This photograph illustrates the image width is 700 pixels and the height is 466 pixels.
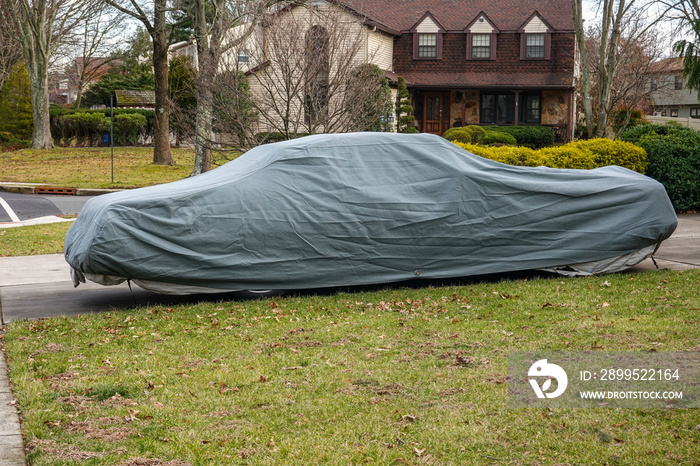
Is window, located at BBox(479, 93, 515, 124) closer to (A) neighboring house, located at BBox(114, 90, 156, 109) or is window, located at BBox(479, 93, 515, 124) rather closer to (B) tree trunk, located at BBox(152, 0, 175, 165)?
(B) tree trunk, located at BBox(152, 0, 175, 165)

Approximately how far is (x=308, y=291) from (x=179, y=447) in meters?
4.06

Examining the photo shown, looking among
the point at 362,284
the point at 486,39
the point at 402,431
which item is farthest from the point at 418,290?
the point at 486,39

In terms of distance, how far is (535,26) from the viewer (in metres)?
35.1

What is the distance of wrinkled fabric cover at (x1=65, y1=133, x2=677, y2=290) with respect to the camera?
6926 millimetres

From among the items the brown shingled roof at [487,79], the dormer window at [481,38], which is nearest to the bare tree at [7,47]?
the brown shingled roof at [487,79]

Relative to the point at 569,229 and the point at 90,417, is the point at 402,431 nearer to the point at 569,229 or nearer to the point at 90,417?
the point at 90,417

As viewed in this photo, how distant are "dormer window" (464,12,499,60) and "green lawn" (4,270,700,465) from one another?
97.5 ft

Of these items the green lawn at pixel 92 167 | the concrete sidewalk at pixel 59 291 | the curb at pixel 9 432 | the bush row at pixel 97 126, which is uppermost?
the bush row at pixel 97 126

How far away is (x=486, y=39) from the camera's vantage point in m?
35.7

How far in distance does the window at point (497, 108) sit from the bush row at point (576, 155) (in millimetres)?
21863

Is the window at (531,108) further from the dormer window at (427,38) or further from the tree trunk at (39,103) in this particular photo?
the tree trunk at (39,103)

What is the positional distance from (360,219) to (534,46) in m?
30.7

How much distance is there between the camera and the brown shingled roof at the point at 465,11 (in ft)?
117

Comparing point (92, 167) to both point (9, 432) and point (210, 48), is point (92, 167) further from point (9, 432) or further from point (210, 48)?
point (9, 432)
